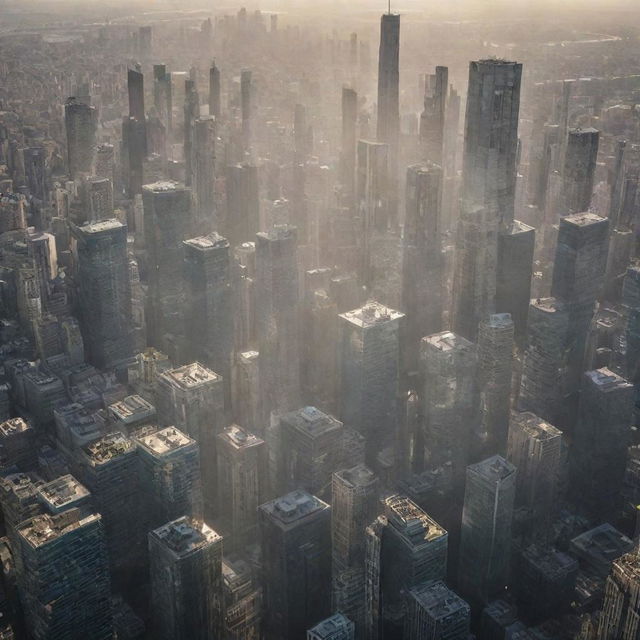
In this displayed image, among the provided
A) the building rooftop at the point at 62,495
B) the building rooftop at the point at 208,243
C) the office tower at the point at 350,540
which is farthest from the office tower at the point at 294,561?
the building rooftop at the point at 208,243

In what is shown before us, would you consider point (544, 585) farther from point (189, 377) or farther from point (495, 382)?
point (189, 377)

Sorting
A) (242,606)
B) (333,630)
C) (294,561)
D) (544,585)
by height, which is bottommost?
(242,606)

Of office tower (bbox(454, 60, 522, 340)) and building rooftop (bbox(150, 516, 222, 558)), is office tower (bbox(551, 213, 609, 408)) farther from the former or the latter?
building rooftop (bbox(150, 516, 222, 558))

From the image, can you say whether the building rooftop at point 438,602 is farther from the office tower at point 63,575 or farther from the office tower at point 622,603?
the office tower at point 63,575

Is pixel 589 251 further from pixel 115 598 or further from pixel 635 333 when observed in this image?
pixel 115 598

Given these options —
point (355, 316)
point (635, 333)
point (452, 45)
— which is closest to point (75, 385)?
point (355, 316)

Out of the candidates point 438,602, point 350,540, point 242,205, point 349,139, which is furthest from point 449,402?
point 349,139
